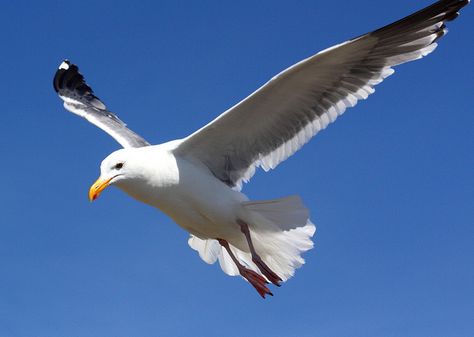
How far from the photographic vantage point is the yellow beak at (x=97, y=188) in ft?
21.9

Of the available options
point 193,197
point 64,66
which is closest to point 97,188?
point 193,197

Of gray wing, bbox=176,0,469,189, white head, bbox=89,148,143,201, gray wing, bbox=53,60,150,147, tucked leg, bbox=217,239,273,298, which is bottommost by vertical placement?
tucked leg, bbox=217,239,273,298

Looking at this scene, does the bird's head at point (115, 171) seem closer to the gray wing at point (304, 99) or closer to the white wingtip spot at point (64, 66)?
the gray wing at point (304, 99)

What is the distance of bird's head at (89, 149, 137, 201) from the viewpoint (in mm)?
6730

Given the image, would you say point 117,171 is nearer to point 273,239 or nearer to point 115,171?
point 115,171

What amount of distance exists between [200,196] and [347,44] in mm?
1700

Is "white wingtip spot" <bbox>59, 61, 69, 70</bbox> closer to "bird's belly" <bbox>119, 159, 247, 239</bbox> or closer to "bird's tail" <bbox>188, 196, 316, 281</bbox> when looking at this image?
"bird's tail" <bbox>188, 196, 316, 281</bbox>

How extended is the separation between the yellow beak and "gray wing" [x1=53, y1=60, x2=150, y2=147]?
142cm

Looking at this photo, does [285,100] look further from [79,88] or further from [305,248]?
[79,88]

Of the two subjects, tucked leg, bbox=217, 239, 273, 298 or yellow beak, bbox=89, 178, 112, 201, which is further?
tucked leg, bbox=217, 239, 273, 298

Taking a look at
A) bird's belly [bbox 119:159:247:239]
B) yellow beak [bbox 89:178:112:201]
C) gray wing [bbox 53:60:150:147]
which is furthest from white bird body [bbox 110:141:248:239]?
gray wing [bbox 53:60:150:147]

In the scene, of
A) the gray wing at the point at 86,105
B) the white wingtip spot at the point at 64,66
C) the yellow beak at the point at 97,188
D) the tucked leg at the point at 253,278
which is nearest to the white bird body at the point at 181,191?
the yellow beak at the point at 97,188

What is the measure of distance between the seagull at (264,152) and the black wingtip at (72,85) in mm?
3514

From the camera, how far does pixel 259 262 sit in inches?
282
